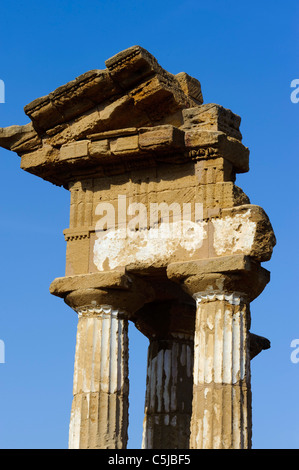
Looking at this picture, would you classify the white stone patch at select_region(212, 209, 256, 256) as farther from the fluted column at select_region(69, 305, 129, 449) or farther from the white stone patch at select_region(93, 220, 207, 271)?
the fluted column at select_region(69, 305, 129, 449)

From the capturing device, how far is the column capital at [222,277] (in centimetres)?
1938

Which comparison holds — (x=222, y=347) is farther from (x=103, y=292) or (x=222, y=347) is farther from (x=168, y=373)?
(x=168, y=373)

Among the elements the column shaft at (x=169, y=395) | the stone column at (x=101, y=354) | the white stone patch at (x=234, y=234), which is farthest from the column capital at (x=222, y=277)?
the column shaft at (x=169, y=395)

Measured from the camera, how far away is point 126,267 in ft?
67.1

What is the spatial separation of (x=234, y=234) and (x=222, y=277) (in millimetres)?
708

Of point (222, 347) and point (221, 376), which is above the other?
point (222, 347)

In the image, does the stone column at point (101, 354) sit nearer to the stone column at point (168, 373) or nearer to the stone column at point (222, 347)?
the stone column at point (222, 347)

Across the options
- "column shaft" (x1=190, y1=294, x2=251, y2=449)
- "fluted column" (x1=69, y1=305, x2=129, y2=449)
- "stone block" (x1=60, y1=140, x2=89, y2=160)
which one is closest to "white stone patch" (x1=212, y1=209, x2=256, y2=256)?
"column shaft" (x1=190, y1=294, x2=251, y2=449)

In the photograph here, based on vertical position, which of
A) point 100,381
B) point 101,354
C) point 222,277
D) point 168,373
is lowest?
point 100,381

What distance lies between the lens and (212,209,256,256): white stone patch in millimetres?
19500

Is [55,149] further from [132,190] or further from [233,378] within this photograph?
[233,378]

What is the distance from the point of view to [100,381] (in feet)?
66.2

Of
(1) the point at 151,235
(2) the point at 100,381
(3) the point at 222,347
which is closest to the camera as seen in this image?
(3) the point at 222,347

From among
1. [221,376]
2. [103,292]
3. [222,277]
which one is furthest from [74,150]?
[221,376]
